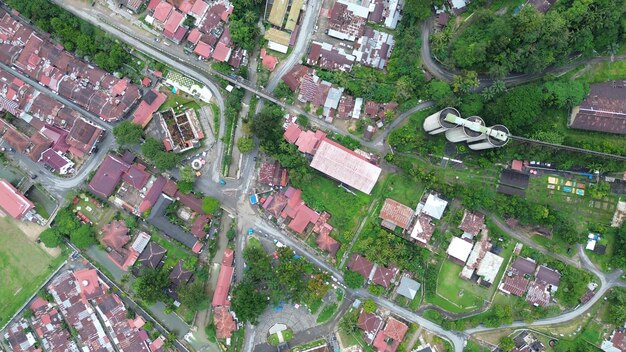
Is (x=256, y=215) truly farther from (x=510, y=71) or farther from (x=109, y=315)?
(x=510, y=71)

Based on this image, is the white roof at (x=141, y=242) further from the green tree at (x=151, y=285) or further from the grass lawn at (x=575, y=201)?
the grass lawn at (x=575, y=201)

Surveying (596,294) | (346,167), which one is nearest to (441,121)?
(346,167)

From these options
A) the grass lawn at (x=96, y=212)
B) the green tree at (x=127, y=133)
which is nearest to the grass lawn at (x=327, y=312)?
the grass lawn at (x=96, y=212)

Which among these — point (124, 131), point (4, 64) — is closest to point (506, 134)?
point (124, 131)

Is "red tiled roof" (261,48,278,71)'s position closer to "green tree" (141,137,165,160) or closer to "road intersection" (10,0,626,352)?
"road intersection" (10,0,626,352)

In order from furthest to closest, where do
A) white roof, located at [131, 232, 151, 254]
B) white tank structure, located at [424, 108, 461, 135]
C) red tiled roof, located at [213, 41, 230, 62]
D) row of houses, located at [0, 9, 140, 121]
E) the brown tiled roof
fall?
1. row of houses, located at [0, 9, 140, 121]
2. white roof, located at [131, 232, 151, 254]
3. red tiled roof, located at [213, 41, 230, 62]
4. the brown tiled roof
5. white tank structure, located at [424, 108, 461, 135]

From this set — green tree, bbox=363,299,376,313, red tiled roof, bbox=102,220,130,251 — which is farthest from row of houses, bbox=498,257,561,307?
red tiled roof, bbox=102,220,130,251
